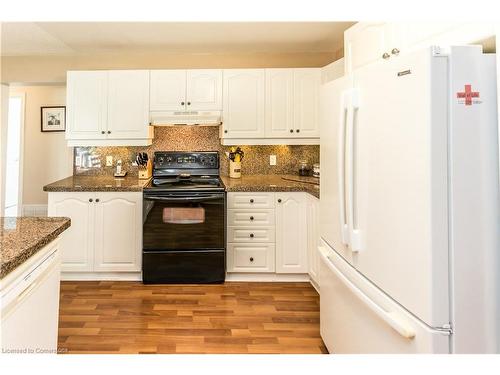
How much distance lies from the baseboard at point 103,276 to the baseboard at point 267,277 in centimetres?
85

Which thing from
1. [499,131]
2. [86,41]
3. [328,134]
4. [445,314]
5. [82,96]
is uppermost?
[86,41]

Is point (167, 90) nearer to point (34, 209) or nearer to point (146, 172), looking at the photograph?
point (146, 172)

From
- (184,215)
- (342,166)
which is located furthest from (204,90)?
(342,166)

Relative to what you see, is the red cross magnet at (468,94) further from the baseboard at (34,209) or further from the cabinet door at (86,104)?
the baseboard at (34,209)

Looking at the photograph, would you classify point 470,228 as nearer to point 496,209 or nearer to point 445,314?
point 496,209

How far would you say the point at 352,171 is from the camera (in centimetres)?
154

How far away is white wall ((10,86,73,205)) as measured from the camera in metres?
6.02

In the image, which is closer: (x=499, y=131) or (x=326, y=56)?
(x=499, y=131)

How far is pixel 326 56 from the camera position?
3.93 m

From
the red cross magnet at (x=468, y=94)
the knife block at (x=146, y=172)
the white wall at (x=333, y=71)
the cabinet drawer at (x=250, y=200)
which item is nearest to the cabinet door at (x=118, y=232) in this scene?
the knife block at (x=146, y=172)

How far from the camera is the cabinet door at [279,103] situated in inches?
141

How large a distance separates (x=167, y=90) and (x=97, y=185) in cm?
113

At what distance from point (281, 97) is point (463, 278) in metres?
2.77

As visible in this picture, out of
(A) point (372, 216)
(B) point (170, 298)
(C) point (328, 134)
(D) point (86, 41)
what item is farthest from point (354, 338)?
(D) point (86, 41)
